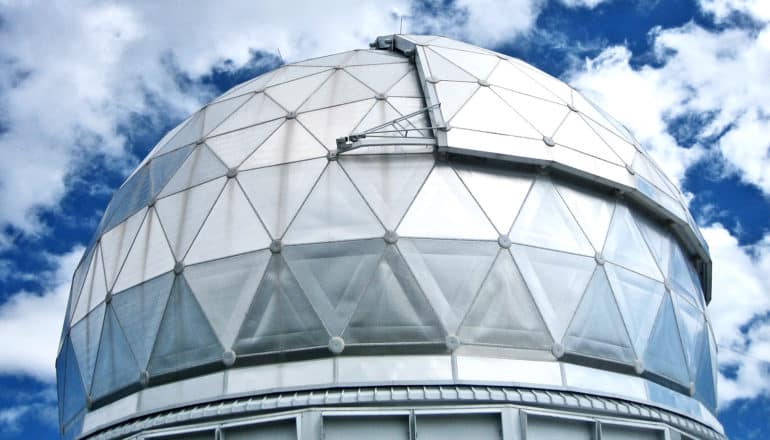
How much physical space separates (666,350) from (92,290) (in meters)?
9.16

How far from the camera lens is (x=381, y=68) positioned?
1673 cm

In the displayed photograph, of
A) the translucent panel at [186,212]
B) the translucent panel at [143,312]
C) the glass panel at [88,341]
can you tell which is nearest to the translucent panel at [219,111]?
the translucent panel at [186,212]

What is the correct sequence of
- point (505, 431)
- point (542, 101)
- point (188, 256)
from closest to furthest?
point (505, 431), point (188, 256), point (542, 101)

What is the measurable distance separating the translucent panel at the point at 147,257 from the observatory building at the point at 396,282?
43 millimetres

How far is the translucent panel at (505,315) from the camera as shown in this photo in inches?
512

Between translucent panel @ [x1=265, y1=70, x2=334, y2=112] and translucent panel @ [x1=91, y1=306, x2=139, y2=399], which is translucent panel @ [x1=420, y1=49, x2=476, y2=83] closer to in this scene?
translucent panel @ [x1=265, y1=70, x2=334, y2=112]

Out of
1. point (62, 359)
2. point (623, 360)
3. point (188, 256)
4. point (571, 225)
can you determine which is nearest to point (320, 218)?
point (188, 256)

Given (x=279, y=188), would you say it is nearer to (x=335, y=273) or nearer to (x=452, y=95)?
(x=335, y=273)

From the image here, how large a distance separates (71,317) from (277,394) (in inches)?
212

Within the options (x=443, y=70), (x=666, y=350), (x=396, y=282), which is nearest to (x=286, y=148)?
(x=396, y=282)

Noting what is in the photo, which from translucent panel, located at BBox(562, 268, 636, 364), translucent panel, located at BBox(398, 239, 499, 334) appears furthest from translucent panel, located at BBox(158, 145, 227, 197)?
translucent panel, located at BBox(562, 268, 636, 364)

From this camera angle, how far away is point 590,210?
1477cm

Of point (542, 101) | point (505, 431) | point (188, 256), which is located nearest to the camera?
point (505, 431)

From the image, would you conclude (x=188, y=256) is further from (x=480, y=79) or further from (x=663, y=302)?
(x=663, y=302)
